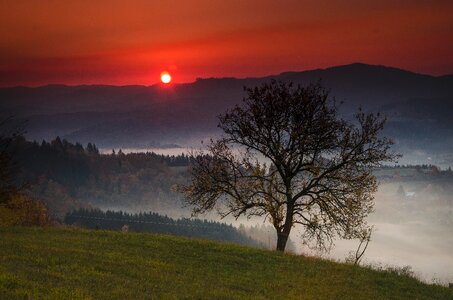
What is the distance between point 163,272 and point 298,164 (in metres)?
19.3

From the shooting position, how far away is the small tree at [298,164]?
41.0 meters

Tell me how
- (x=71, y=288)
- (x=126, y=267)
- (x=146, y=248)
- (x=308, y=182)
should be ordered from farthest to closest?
(x=308, y=182)
(x=146, y=248)
(x=126, y=267)
(x=71, y=288)

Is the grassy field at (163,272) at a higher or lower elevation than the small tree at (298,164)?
lower

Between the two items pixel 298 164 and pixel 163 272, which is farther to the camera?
pixel 298 164

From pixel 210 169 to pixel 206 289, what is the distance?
20.7 m

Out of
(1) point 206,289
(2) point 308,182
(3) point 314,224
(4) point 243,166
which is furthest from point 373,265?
(1) point 206,289

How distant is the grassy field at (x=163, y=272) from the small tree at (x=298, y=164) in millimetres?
6824

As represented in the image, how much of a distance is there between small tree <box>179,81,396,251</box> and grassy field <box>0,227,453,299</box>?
6.82 metres

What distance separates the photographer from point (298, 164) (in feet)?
139

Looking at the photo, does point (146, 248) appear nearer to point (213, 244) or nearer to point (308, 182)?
point (213, 244)

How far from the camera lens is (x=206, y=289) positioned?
2330 cm

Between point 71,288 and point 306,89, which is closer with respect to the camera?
point 71,288

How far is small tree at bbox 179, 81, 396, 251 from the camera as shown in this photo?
41031 millimetres

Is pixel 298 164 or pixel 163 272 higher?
pixel 298 164
